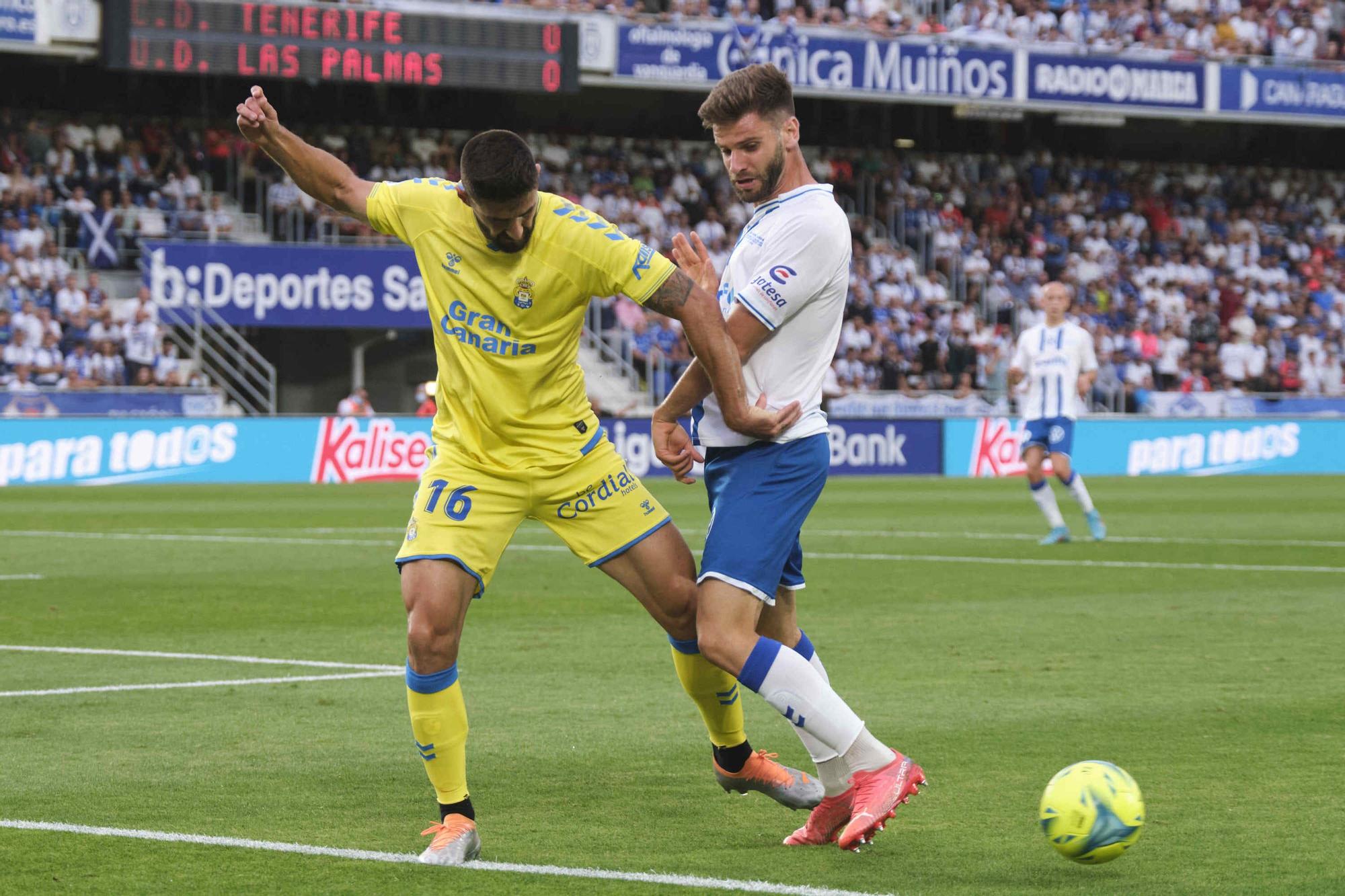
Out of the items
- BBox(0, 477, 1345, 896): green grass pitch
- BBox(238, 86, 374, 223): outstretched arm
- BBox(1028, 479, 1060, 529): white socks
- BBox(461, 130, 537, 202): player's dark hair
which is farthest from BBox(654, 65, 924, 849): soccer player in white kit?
BBox(1028, 479, 1060, 529): white socks

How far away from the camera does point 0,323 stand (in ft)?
91.2

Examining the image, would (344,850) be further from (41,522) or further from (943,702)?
(41,522)

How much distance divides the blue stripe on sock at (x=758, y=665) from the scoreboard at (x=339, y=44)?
86.1 feet

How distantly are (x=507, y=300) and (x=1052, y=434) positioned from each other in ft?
40.1

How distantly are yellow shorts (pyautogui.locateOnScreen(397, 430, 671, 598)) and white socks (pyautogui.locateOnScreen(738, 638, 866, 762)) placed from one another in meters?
0.61

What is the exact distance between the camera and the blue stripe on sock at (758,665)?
5113 mm

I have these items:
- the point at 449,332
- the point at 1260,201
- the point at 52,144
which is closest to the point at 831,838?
the point at 449,332

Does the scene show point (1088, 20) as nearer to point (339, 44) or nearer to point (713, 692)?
point (339, 44)

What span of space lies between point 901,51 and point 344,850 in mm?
32729

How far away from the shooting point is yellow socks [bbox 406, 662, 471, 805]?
17.0ft

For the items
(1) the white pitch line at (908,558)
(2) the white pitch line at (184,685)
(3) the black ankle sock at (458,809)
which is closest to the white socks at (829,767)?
(3) the black ankle sock at (458,809)

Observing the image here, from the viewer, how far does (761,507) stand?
520 centimetres

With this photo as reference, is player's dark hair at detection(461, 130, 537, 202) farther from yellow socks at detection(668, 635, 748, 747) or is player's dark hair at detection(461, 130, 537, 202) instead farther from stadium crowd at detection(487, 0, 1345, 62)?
stadium crowd at detection(487, 0, 1345, 62)

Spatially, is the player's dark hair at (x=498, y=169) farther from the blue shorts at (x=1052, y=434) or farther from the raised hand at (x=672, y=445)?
the blue shorts at (x=1052, y=434)
